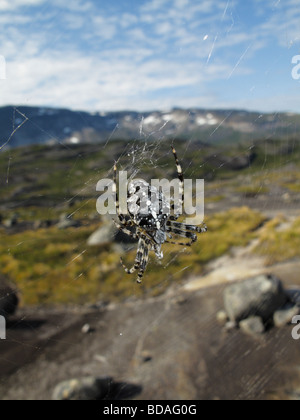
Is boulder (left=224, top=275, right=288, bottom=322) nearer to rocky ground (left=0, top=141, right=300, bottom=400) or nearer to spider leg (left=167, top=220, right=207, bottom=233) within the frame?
rocky ground (left=0, top=141, right=300, bottom=400)

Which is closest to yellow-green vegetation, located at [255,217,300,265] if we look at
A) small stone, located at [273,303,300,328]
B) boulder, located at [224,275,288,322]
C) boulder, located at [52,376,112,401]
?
boulder, located at [224,275,288,322]

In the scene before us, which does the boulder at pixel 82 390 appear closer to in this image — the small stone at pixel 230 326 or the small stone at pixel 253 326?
the small stone at pixel 230 326

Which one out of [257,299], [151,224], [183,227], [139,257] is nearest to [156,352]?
[257,299]

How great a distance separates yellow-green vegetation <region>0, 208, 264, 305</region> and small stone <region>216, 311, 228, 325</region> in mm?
5432

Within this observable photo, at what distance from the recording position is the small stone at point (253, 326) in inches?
875

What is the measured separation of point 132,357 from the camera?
22.0 metres

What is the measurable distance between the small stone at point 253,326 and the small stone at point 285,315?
119cm

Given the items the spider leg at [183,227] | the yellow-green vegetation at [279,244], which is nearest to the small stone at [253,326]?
the yellow-green vegetation at [279,244]

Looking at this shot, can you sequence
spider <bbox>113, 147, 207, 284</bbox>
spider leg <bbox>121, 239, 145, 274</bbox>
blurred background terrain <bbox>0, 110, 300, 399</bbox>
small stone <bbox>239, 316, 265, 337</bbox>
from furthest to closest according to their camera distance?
small stone <bbox>239, 316, 265, 337</bbox> < blurred background terrain <bbox>0, 110, 300, 399</bbox> < spider leg <bbox>121, 239, 145, 274</bbox> < spider <bbox>113, 147, 207, 284</bbox>

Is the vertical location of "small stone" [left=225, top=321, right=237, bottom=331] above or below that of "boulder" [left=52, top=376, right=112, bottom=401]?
above

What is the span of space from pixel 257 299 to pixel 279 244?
17.4 metres

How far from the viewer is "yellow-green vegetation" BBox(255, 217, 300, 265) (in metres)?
34.2
